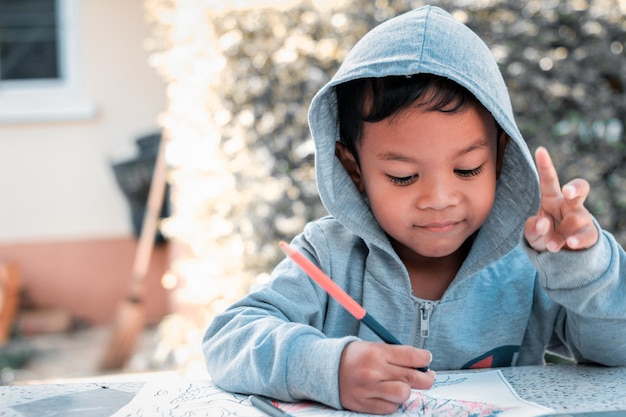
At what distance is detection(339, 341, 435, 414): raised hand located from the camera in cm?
114

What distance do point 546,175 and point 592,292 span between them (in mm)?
209

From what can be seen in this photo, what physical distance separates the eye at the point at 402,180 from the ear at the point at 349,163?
17cm

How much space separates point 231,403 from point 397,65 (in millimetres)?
587

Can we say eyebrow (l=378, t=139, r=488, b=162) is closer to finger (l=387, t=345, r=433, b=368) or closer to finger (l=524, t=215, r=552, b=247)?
finger (l=524, t=215, r=552, b=247)

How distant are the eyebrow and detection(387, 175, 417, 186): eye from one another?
0.11 feet

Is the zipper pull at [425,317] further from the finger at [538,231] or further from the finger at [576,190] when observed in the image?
the finger at [576,190]

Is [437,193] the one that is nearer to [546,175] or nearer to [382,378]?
[546,175]

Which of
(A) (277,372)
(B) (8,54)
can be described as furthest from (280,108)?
(B) (8,54)

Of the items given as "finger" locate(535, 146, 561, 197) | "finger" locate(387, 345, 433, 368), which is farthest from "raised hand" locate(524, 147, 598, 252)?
"finger" locate(387, 345, 433, 368)

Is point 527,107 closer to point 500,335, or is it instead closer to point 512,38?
point 512,38

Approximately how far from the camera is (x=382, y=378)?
115cm

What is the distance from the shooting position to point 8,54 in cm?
621

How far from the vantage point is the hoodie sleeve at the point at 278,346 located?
1194 mm

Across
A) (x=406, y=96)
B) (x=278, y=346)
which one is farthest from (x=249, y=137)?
(x=278, y=346)
